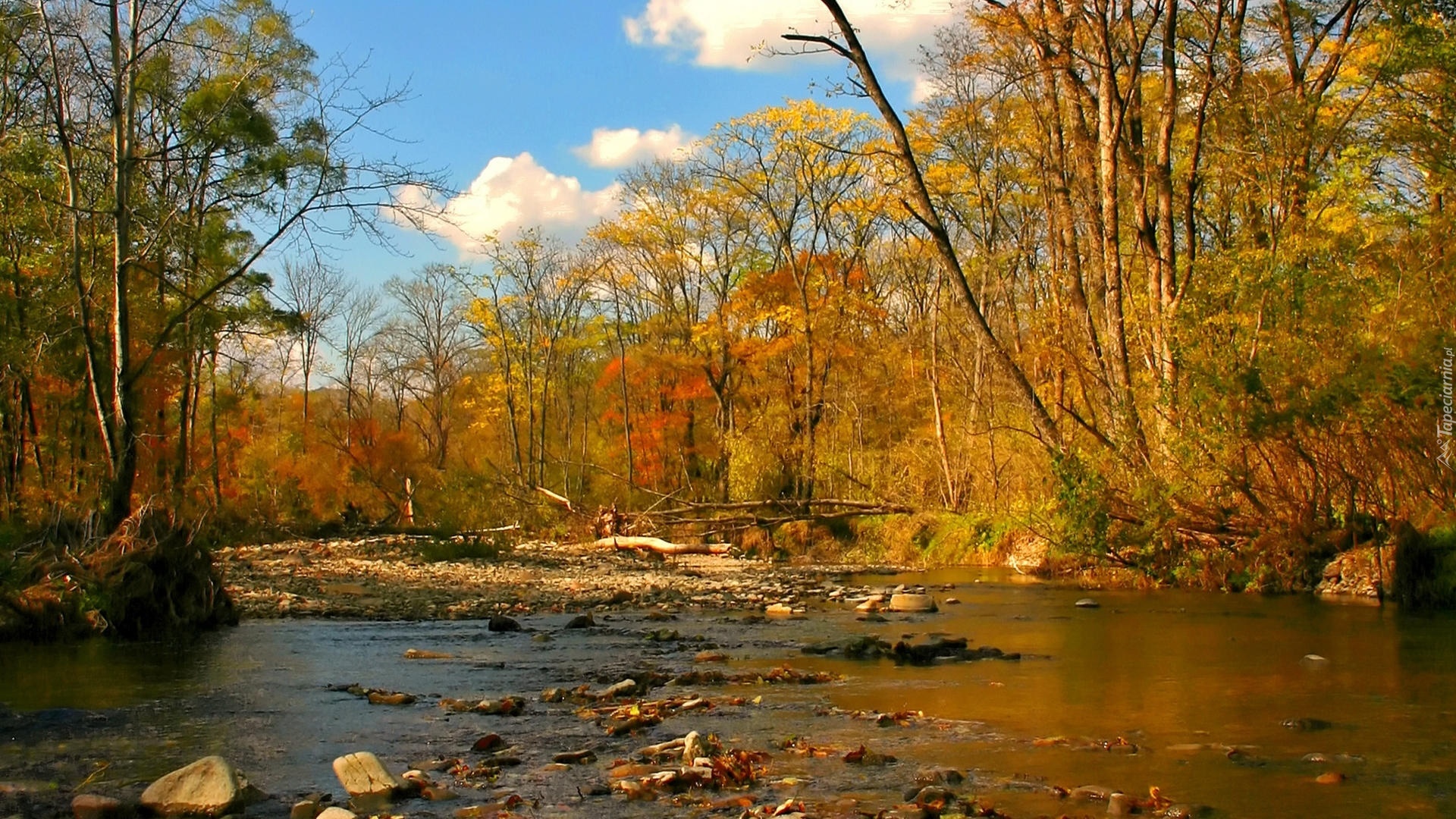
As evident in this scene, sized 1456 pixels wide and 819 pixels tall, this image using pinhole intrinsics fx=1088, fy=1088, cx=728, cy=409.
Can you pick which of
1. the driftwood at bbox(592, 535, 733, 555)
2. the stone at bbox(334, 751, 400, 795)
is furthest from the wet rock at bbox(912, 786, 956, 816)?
the driftwood at bbox(592, 535, 733, 555)

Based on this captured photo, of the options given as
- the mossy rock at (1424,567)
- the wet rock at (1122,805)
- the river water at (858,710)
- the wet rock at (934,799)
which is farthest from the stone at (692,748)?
the mossy rock at (1424,567)

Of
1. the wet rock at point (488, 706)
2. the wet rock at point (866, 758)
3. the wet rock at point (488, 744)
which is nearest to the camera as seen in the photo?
the wet rock at point (866, 758)

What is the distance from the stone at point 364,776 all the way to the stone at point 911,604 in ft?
29.1

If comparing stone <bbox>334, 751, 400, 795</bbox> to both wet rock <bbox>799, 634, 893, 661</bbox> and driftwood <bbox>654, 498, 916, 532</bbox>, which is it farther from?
driftwood <bbox>654, 498, 916, 532</bbox>

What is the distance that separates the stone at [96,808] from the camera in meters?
4.23

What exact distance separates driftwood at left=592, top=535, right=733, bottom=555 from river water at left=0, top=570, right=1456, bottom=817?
37.2 feet

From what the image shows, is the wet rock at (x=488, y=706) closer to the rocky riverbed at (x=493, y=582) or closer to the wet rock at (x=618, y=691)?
the wet rock at (x=618, y=691)

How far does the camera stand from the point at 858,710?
21.3 feet

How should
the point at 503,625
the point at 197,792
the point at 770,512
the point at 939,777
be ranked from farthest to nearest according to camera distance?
→ the point at 770,512 → the point at 503,625 → the point at 939,777 → the point at 197,792

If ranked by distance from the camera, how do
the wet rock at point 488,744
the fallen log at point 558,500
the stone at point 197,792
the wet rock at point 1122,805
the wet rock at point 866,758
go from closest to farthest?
the wet rock at point 1122,805 < the stone at point 197,792 < the wet rock at point 866,758 < the wet rock at point 488,744 < the fallen log at point 558,500

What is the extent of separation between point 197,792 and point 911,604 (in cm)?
968

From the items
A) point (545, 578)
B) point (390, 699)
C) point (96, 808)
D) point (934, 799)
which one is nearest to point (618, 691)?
point (390, 699)

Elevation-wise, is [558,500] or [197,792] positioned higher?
[558,500]

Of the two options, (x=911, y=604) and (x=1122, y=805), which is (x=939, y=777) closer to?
(x=1122, y=805)
